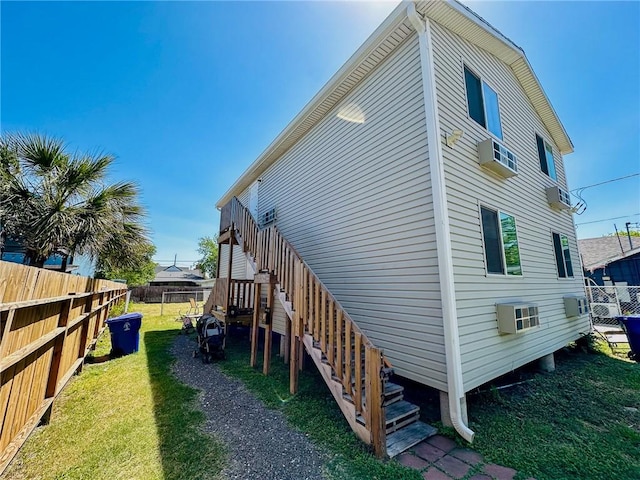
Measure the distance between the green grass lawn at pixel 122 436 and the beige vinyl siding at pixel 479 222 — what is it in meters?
3.57

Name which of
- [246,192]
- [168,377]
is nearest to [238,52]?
[246,192]

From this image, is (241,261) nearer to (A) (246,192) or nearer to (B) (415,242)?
(A) (246,192)

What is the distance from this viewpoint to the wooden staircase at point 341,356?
2.92 meters

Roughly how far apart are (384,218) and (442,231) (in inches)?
46.2

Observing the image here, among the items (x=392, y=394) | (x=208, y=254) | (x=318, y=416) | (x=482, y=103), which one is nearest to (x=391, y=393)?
(x=392, y=394)

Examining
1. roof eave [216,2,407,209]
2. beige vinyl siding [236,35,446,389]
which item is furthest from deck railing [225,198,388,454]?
roof eave [216,2,407,209]

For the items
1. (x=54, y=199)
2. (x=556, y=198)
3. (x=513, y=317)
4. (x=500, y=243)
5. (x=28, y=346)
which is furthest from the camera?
(x=556, y=198)

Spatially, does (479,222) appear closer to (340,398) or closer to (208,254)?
(340,398)

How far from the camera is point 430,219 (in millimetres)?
3926

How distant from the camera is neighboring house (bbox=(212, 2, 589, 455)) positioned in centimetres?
379

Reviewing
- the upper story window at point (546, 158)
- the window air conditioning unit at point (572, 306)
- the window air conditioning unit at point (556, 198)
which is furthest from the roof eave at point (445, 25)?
the window air conditioning unit at point (572, 306)

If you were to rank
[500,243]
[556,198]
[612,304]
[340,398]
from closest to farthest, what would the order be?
[340,398], [500,243], [556,198], [612,304]

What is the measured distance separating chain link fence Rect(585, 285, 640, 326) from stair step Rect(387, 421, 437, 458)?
8.80 meters

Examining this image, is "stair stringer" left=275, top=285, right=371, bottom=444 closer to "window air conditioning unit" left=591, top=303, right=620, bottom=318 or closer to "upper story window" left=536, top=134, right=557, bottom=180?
"upper story window" left=536, top=134, right=557, bottom=180
